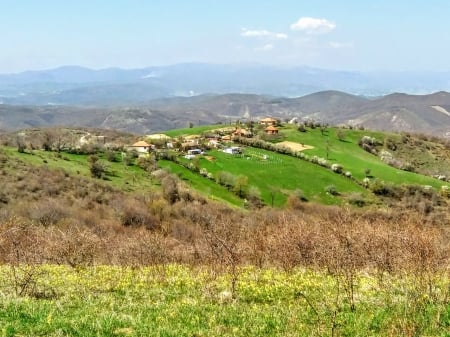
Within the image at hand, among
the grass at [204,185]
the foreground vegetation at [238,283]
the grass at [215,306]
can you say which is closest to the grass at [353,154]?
the grass at [204,185]

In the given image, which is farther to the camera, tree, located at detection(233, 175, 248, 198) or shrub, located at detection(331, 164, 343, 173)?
A: shrub, located at detection(331, 164, 343, 173)

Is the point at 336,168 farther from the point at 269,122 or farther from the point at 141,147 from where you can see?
the point at 269,122

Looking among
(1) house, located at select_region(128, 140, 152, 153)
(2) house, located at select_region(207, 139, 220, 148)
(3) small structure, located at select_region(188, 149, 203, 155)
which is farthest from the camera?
(2) house, located at select_region(207, 139, 220, 148)

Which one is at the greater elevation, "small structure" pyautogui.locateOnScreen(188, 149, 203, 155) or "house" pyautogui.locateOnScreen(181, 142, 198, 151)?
"house" pyautogui.locateOnScreen(181, 142, 198, 151)

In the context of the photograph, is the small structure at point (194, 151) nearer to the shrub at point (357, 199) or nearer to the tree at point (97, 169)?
the tree at point (97, 169)

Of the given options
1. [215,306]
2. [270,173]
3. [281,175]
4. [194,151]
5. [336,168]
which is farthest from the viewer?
[194,151]

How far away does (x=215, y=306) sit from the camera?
32.5 feet

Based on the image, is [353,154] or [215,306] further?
[353,154]

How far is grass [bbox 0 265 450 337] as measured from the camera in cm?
802

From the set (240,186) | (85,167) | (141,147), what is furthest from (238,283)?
(141,147)

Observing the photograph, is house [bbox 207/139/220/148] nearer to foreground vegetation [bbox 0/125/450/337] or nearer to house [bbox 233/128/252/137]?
house [bbox 233/128/252/137]

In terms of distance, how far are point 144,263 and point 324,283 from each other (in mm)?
6569

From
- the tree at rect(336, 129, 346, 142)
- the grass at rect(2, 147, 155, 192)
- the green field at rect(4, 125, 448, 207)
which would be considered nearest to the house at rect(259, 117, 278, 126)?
the tree at rect(336, 129, 346, 142)

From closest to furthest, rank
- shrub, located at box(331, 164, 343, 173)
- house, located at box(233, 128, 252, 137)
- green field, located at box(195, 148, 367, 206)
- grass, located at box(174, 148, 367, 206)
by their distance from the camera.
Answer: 1. grass, located at box(174, 148, 367, 206)
2. green field, located at box(195, 148, 367, 206)
3. shrub, located at box(331, 164, 343, 173)
4. house, located at box(233, 128, 252, 137)
